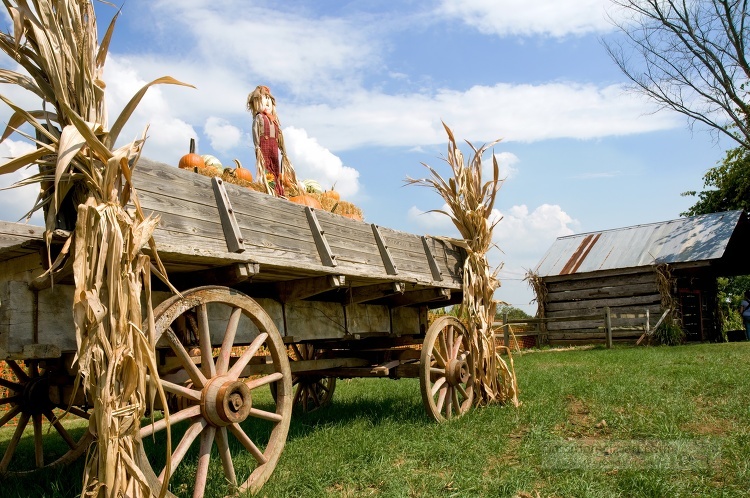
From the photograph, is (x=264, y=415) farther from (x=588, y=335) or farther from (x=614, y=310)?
(x=614, y=310)

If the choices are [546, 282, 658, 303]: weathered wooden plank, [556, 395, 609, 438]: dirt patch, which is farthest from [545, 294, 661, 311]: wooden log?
[556, 395, 609, 438]: dirt patch

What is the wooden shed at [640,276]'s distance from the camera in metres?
16.4

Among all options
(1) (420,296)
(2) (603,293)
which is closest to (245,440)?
(1) (420,296)

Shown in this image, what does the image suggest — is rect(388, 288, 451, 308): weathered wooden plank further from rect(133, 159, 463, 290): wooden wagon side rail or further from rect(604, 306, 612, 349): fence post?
rect(604, 306, 612, 349): fence post

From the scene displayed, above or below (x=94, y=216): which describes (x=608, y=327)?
below

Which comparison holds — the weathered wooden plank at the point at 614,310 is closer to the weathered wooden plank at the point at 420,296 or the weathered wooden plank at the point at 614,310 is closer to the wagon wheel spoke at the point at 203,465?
the weathered wooden plank at the point at 420,296

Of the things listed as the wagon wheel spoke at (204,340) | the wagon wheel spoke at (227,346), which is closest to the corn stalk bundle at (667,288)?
the wagon wheel spoke at (227,346)

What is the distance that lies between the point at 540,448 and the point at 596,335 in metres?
13.4

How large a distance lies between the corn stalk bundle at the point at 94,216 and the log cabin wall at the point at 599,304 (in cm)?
1477

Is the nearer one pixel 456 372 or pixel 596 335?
pixel 456 372

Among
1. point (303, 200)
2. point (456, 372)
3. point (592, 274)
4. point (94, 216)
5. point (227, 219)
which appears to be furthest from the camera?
point (592, 274)

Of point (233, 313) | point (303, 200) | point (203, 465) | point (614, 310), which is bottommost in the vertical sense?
point (203, 465)

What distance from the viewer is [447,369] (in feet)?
19.7

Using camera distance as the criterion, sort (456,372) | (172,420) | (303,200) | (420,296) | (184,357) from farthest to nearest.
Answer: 1. (303,200)
2. (420,296)
3. (456,372)
4. (184,357)
5. (172,420)
